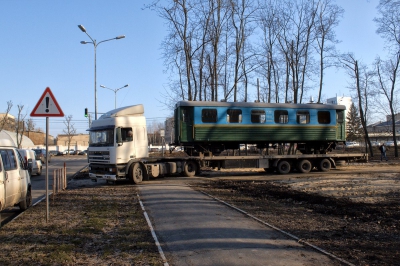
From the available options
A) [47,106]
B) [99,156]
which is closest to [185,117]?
[99,156]

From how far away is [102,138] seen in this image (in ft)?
59.5

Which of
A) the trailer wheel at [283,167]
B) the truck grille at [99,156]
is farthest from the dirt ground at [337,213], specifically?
the trailer wheel at [283,167]

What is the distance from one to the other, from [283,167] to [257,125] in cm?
332

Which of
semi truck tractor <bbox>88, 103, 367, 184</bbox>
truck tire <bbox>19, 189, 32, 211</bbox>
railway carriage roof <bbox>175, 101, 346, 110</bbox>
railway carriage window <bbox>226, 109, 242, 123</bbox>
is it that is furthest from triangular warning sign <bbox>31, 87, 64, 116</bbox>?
railway carriage window <bbox>226, 109, 242, 123</bbox>

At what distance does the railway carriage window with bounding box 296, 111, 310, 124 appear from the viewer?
2416 cm

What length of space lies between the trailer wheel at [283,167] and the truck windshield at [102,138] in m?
11.2

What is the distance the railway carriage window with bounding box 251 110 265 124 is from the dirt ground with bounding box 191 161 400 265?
687 cm

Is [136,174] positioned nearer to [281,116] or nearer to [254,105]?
[254,105]

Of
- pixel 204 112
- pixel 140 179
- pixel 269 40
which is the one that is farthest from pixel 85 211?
pixel 269 40

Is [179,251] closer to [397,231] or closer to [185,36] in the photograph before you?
[397,231]

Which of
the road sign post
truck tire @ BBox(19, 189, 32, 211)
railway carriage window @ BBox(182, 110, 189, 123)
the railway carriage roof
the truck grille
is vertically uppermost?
the railway carriage roof

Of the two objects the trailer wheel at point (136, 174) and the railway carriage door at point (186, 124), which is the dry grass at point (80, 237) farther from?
the railway carriage door at point (186, 124)

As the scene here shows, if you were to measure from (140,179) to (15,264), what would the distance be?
1298cm

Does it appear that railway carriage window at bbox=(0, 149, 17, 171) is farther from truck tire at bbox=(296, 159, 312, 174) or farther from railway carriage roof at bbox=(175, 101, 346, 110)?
truck tire at bbox=(296, 159, 312, 174)
